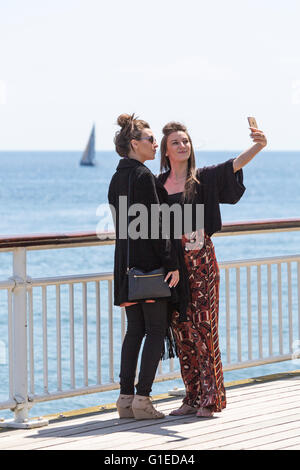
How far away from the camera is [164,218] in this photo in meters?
4.44

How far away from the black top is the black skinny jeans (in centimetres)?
46

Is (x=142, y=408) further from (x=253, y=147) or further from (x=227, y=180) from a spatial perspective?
(x=253, y=147)

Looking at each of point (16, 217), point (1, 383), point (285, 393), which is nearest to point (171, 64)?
point (16, 217)

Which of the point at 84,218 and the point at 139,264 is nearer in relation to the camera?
the point at 139,264

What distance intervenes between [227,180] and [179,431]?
1.19 metres

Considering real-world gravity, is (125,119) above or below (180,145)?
above

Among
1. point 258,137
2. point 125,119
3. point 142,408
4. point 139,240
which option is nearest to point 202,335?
point 142,408

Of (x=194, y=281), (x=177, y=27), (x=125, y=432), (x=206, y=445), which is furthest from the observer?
(x=177, y=27)

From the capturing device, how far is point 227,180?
4.55m

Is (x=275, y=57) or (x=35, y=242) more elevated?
(x=275, y=57)

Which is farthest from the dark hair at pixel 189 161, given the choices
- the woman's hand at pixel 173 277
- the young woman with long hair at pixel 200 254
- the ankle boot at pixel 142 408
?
the ankle boot at pixel 142 408

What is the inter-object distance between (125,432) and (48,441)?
0.35 m

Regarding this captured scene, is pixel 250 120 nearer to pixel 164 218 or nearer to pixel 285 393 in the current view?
pixel 164 218

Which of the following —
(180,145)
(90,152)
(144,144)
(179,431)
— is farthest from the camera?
(90,152)
